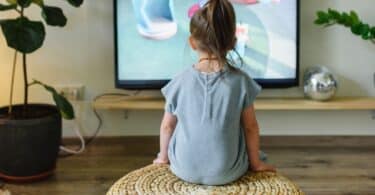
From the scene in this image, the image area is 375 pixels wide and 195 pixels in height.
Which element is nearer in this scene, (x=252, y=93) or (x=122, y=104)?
(x=252, y=93)

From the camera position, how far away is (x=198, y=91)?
157 cm

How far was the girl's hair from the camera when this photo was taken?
152 centimetres

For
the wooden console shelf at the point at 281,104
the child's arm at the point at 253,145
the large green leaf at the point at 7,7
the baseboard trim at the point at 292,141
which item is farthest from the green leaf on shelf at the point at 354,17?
the large green leaf at the point at 7,7

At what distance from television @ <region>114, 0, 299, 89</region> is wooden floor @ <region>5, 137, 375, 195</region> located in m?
0.37

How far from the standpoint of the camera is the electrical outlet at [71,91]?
9.22 ft

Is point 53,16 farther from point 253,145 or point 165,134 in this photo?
point 253,145

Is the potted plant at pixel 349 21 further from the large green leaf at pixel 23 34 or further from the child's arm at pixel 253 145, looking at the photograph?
the large green leaf at pixel 23 34

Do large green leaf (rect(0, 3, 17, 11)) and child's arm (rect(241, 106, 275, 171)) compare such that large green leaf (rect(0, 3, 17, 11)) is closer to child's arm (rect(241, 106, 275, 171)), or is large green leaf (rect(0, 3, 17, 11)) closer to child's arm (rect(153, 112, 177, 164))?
child's arm (rect(153, 112, 177, 164))

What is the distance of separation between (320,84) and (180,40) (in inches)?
28.4

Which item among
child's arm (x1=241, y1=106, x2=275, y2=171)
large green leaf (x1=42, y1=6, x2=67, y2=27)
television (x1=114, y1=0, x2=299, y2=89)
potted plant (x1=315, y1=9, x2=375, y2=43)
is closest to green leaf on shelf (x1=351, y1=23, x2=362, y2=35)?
potted plant (x1=315, y1=9, x2=375, y2=43)

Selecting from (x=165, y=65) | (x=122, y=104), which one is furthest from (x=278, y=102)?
(x=122, y=104)

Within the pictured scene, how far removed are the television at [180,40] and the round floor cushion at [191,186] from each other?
3.59ft

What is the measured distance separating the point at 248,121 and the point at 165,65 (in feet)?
3.61

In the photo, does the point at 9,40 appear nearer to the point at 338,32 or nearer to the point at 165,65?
the point at 165,65
